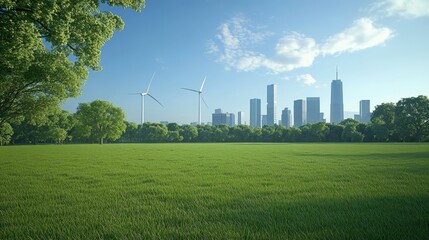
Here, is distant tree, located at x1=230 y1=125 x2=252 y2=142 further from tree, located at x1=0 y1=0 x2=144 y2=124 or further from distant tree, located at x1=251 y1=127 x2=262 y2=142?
tree, located at x1=0 y1=0 x2=144 y2=124

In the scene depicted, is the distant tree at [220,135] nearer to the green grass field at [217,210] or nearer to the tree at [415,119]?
the tree at [415,119]

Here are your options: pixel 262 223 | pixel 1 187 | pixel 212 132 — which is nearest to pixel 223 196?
pixel 262 223

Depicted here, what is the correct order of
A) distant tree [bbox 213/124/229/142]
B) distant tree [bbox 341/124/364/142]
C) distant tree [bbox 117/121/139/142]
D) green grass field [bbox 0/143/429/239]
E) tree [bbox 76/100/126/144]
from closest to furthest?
green grass field [bbox 0/143/429/239] < tree [bbox 76/100/126/144] < distant tree [bbox 341/124/364/142] < distant tree [bbox 117/121/139/142] < distant tree [bbox 213/124/229/142]

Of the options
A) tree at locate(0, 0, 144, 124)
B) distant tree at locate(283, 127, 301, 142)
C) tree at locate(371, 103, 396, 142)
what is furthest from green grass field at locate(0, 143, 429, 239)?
distant tree at locate(283, 127, 301, 142)

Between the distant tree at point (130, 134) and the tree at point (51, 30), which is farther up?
the tree at point (51, 30)

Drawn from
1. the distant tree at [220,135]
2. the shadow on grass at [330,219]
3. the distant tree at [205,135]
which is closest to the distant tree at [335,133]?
the distant tree at [220,135]

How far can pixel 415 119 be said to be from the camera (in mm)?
97875

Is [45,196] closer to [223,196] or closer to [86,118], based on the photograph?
[223,196]

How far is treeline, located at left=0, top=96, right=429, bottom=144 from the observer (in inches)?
3782

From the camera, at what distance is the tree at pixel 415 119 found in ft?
317

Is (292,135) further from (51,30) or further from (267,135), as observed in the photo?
(51,30)

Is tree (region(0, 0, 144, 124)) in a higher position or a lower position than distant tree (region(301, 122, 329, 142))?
higher

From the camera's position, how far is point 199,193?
1069 cm

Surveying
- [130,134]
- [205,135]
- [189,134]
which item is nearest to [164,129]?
[189,134]
